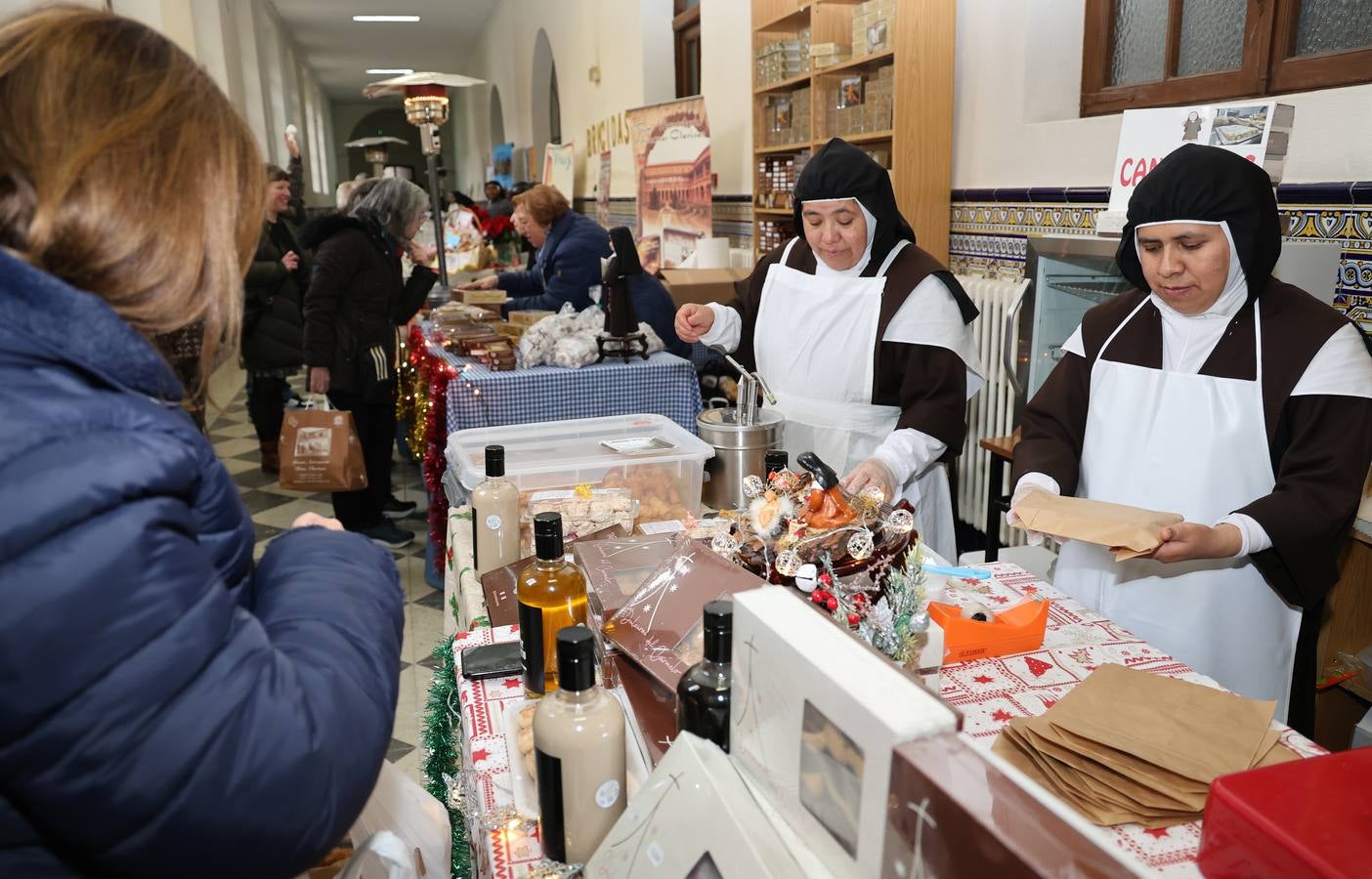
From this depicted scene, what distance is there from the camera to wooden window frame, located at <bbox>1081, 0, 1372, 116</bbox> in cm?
280

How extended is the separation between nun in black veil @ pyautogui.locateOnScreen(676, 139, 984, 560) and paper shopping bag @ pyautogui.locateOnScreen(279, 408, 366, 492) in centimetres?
210

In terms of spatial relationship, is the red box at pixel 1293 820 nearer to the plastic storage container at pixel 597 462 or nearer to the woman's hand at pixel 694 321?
the plastic storage container at pixel 597 462

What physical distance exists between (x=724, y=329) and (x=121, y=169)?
2.37 metres

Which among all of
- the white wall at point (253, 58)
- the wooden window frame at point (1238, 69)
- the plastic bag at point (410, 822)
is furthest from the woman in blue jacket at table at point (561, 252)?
the plastic bag at point (410, 822)

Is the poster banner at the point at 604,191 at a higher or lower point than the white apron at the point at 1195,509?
higher

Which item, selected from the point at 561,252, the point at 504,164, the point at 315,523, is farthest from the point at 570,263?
the point at 504,164

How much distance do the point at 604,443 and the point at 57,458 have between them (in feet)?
5.71

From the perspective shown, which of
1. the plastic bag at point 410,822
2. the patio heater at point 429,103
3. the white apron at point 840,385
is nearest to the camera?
the plastic bag at point 410,822

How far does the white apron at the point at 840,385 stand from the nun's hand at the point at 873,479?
39 centimetres

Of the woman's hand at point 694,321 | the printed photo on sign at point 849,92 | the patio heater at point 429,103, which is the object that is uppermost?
the patio heater at point 429,103

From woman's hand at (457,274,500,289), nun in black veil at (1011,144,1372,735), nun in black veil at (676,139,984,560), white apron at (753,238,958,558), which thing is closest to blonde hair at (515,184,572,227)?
woman's hand at (457,274,500,289)

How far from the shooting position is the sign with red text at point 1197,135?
223 centimetres

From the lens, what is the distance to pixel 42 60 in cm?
77

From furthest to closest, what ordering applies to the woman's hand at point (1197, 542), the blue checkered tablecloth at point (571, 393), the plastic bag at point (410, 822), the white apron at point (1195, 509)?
the blue checkered tablecloth at point (571, 393)
the white apron at point (1195, 509)
the woman's hand at point (1197, 542)
the plastic bag at point (410, 822)
